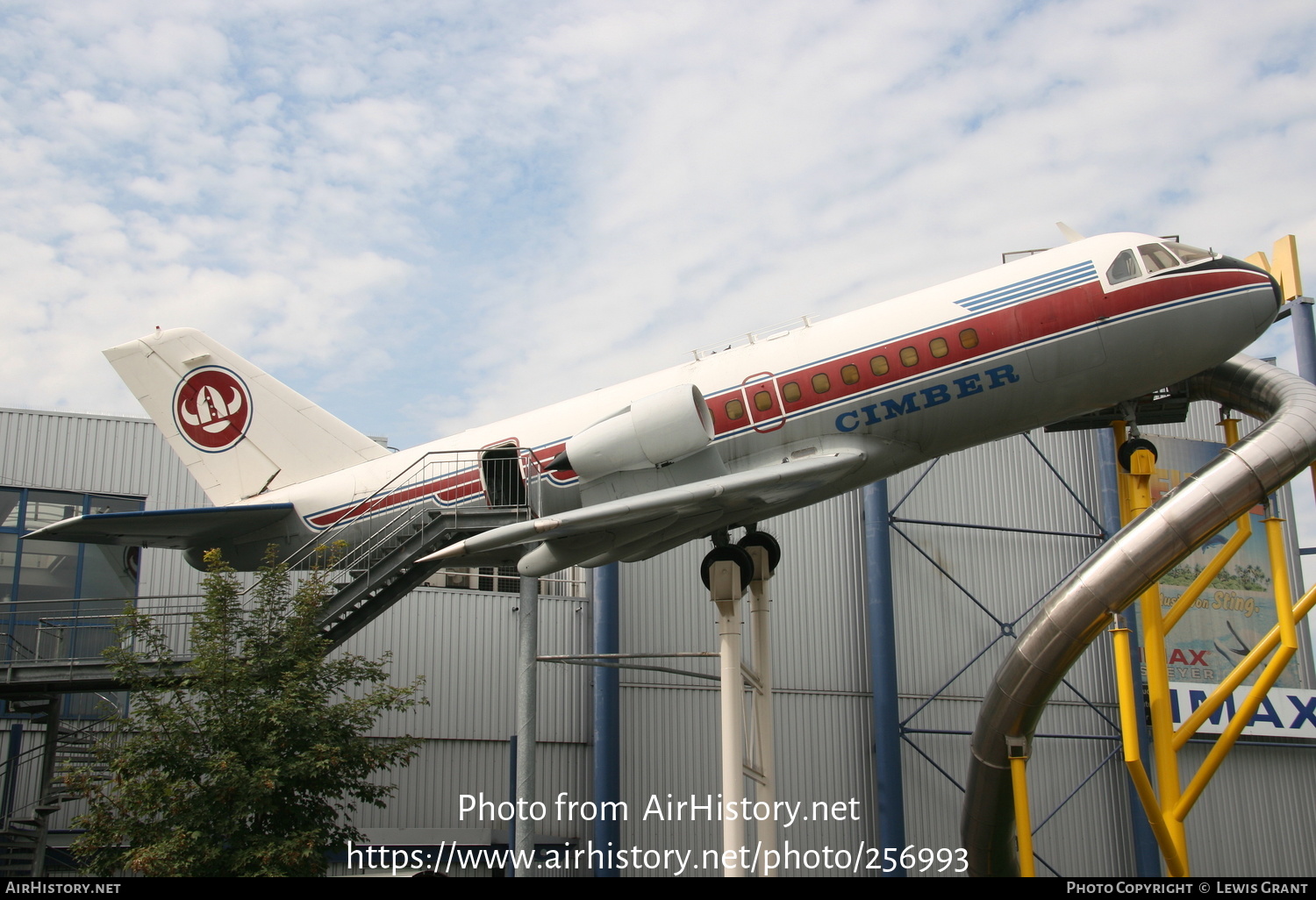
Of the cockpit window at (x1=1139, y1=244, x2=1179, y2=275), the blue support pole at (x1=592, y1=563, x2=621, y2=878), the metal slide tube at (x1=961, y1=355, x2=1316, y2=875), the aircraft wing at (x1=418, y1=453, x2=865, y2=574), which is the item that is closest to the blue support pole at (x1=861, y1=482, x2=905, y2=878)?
the blue support pole at (x1=592, y1=563, x2=621, y2=878)

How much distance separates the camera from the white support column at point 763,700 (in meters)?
17.0

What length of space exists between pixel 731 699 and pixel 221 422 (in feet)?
44.1

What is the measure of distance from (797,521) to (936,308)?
15201mm

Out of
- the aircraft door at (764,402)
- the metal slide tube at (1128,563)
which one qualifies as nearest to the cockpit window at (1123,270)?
the metal slide tube at (1128,563)

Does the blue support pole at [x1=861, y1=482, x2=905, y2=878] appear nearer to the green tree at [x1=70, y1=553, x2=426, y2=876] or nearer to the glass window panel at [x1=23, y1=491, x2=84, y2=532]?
the green tree at [x1=70, y1=553, x2=426, y2=876]

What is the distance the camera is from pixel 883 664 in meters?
31.8

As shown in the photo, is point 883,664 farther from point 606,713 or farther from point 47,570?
point 47,570

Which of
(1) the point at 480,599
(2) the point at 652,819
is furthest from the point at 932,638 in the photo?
(1) the point at 480,599

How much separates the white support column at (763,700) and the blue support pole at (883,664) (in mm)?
13458

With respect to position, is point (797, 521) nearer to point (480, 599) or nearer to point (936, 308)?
point (480, 599)

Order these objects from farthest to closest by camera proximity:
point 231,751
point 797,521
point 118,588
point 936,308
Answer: point 797,521, point 118,588, point 936,308, point 231,751

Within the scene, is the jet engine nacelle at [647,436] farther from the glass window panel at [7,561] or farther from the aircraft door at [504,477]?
the glass window panel at [7,561]

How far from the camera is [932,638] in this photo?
1330 inches
